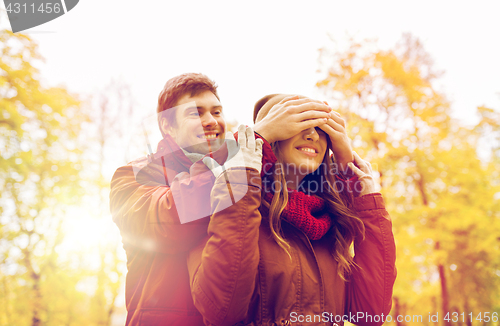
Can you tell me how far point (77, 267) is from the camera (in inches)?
293

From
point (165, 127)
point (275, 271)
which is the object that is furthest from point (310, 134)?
point (165, 127)

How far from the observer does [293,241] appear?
1628mm

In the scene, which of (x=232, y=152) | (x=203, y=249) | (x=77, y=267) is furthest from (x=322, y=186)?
(x=77, y=267)

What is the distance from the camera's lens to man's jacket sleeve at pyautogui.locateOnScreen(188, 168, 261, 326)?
120cm

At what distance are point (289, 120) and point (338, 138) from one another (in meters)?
0.46

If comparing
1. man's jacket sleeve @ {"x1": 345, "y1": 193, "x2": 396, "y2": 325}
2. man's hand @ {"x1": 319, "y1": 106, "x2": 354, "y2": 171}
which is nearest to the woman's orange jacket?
man's jacket sleeve @ {"x1": 345, "y1": 193, "x2": 396, "y2": 325}

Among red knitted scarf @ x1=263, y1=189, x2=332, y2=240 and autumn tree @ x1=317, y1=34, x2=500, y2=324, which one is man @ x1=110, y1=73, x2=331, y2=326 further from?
autumn tree @ x1=317, y1=34, x2=500, y2=324

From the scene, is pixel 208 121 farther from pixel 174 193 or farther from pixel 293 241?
pixel 293 241

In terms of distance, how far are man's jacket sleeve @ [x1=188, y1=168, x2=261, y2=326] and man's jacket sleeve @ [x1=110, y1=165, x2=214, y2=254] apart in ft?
0.30

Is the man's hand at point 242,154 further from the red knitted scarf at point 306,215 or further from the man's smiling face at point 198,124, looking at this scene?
the red knitted scarf at point 306,215

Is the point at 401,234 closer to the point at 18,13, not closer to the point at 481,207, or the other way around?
the point at 481,207
